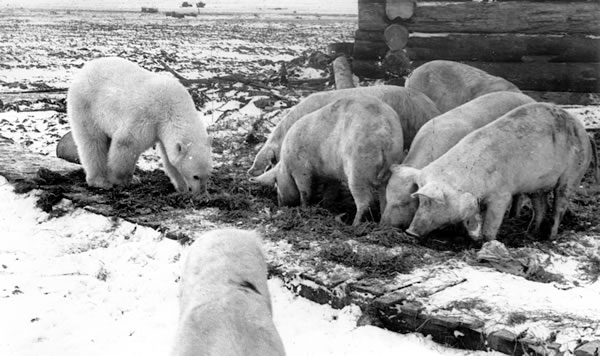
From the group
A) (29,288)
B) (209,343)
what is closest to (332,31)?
(29,288)

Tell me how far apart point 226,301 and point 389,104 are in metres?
6.23

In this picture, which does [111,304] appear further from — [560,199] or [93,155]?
[560,199]

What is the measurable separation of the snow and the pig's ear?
5.86 feet

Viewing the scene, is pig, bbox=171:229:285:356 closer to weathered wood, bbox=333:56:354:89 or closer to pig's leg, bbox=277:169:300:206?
pig's leg, bbox=277:169:300:206

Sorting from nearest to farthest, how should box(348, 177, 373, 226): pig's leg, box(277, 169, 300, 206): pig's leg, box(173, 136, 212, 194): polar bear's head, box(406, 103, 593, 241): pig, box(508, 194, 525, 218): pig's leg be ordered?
box(406, 103, 593, 241): pig → box(348, 177, 373, 226): pig's leg → box(173, 136, 212, 194): polar bear's head → box(508, 194, 525, 218): pig's leg → box(277, 169, 300, 206): pig's leg

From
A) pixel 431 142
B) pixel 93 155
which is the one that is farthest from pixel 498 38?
pixel 93 155

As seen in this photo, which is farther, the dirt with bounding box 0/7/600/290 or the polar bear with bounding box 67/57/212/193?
the polar bear with bounding box 67/57/212/193

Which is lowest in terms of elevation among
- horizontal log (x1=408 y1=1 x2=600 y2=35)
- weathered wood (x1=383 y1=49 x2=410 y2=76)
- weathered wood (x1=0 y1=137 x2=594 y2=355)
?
weathered wood (x1=0 y1=137 x2=594 y2=355)

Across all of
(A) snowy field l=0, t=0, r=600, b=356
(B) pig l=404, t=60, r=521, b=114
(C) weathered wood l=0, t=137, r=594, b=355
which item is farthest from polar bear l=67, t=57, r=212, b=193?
(B) pig l=404, t=60, r=521, b=114

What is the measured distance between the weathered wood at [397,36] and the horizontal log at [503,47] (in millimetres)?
141

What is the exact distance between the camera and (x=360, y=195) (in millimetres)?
8117

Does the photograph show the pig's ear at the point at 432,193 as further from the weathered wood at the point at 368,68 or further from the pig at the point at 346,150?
the weathered wood at the point at 368,68

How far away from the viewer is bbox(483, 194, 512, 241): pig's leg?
293 inches

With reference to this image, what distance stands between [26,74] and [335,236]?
14395mm
